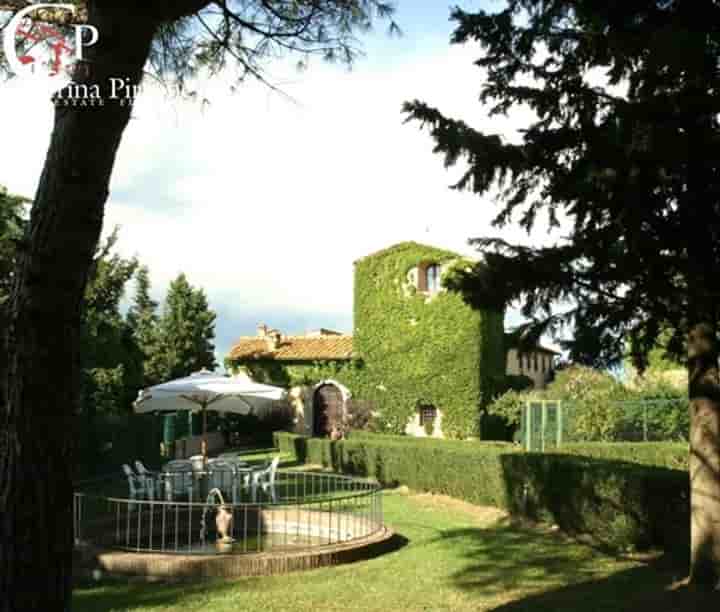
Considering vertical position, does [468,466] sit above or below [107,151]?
below

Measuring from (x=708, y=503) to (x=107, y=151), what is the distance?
7.04 meters

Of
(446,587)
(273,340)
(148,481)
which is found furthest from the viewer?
(273,340)

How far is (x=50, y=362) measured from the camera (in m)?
3.95

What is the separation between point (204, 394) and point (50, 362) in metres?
12.1

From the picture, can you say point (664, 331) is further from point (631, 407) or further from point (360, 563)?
point (631, 407)

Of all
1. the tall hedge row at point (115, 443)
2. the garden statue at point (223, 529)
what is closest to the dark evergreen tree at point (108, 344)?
the tall hedge row at point (115, 443)

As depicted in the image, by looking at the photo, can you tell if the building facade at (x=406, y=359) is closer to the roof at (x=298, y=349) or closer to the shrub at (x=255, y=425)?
the roof at (x=298, y=349)

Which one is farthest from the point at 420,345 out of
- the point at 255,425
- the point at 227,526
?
the point at 227,526

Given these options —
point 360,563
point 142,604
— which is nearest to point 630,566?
point 360,563

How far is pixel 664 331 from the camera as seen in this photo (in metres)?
9.48

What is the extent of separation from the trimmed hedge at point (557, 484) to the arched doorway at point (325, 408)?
11580mm

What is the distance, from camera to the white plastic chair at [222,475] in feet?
50.1

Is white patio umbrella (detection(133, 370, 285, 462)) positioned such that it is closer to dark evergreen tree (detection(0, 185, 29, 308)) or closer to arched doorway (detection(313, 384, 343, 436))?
dark evergreen tree (detection(0, 185, 29, 308))

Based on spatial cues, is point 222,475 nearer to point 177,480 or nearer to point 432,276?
point 177,480
